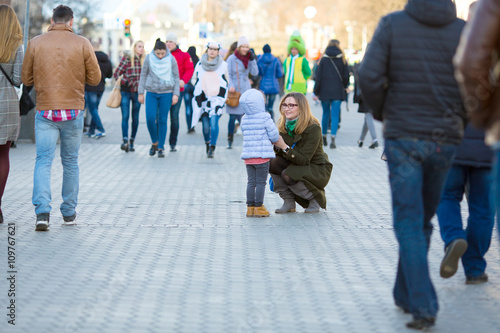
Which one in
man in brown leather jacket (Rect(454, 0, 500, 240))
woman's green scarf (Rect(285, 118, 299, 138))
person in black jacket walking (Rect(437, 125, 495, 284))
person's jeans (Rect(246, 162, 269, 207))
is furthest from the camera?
woman's green scarf (Rect(285, 118, 299, 138))

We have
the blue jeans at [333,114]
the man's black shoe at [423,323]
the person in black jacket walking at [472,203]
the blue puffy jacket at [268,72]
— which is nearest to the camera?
the man's black shoe at [423,323]

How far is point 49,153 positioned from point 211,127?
659 cm

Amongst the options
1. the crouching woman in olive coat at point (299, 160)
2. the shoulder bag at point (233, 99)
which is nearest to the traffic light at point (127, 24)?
the shoulder bag at point (233, 99)

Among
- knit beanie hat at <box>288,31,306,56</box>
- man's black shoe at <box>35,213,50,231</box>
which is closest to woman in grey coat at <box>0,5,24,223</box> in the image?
man's black shoe at <box>35,213,50,231</box>

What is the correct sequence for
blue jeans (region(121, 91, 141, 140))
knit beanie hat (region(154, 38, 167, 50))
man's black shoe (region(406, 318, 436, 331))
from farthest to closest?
blue jeans (region(121, 91, 141, 140)), knit beanie hat (region(154, 38, 167, 50)), man's black shoe (region(406, 318, 436, 331))

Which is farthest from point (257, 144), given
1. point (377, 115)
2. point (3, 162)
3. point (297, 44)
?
point (297, 44)

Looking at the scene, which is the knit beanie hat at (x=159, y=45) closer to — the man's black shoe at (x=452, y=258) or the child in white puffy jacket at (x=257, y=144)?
the child in white puffy jacket at (x=257, y=144)

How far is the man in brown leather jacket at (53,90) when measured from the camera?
7816mm

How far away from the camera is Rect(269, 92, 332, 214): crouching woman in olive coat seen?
28.9 feet

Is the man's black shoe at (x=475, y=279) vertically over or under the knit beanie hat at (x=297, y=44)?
under

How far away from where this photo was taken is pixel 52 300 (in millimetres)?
5512

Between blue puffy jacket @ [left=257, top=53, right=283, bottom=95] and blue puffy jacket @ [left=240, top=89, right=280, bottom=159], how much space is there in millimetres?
9253

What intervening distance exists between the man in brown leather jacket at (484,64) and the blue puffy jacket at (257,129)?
15.7ft

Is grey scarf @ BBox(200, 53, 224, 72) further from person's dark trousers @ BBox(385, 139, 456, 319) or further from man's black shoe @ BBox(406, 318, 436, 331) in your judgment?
man's black shoe @ BBox(406, 318, 436, 331)
